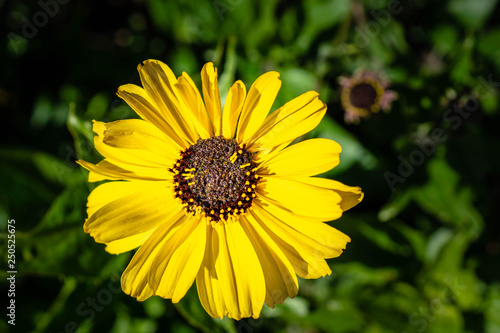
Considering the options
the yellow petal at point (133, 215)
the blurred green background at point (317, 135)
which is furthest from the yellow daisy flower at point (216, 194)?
the blurred green background at point (317, 135)

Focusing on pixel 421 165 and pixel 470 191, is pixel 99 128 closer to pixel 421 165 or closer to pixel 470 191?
pixel 421 165

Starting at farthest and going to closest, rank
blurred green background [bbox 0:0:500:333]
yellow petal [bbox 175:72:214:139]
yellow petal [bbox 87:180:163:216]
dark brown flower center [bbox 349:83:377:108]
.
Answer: dark brown flower center [bbox 349:83:377:108] → blurred green background [bbox 0:0:500:333] → yellow petal [bbox 87:180:163:216] → yellow petal [bbox 175:72:214:139]

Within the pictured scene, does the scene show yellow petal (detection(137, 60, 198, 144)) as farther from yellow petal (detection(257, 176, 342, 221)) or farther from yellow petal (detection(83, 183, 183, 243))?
yellow petal (detection(257, 176, 342, 221))

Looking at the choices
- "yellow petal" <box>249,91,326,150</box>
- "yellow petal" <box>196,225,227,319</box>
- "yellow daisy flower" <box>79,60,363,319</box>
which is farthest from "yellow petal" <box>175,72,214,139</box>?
"yellow petal" <box>196,225,227,319</box>

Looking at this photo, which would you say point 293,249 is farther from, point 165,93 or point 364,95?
point 364,95

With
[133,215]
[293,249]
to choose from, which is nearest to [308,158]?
[293,249]

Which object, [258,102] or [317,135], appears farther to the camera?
[317,135]

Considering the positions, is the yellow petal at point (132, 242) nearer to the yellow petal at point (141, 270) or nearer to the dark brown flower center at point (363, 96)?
the yellow petal at point (141, 270)
